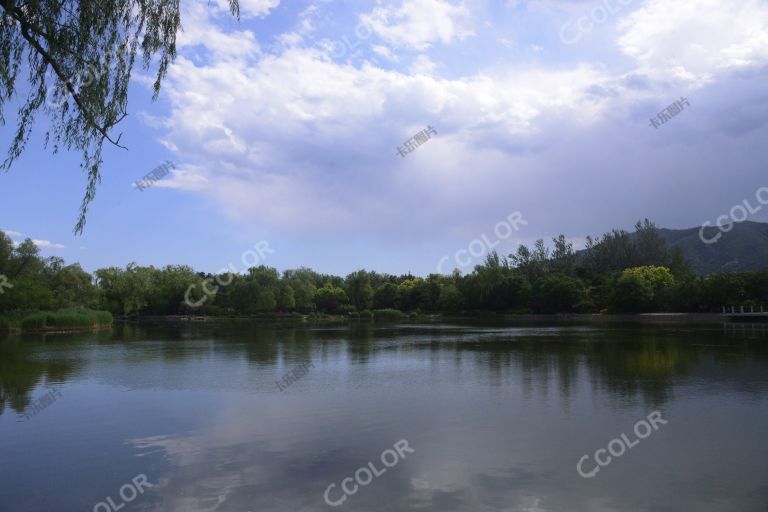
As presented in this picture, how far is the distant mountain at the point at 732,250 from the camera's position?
→ 148 m

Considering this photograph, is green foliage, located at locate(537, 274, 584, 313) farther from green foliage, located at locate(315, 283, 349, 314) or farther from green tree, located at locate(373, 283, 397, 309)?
green foliage, located at locate(315, 283, 349, 314)

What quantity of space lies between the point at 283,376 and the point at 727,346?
22.4 metres

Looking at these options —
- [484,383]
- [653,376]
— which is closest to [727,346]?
[653,376]

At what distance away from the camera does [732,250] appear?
15862 centimetres

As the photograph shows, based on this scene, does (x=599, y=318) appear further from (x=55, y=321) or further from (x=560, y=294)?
(x=55, y=321)

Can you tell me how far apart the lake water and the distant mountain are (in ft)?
483

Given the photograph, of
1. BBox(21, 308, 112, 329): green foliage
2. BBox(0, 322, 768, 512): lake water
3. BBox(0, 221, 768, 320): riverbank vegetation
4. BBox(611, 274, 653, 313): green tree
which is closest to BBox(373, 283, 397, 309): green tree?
BBox(0, 221, 768, 320): riverbank vegetation

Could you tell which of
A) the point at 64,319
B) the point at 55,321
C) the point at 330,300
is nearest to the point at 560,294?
the point at 330,300

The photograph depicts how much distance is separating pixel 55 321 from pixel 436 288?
7423 centimetres

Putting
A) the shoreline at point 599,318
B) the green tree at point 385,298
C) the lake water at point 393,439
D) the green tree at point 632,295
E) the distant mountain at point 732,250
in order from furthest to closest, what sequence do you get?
the distant mountain at point 732,250 → the green tree at point 385,298 → the green tree at point 632,295 → the shoreline at point 599,318 → the lake water at point 393,439

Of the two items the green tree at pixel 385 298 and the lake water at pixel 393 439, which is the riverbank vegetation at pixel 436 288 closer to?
the green tree at pixel 385 298

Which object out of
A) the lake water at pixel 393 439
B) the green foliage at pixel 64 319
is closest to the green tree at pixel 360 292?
the green foliage at pixel 64 319

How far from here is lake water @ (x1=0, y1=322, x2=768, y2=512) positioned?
24.3ft

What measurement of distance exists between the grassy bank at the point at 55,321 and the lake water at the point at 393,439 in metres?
34.3
